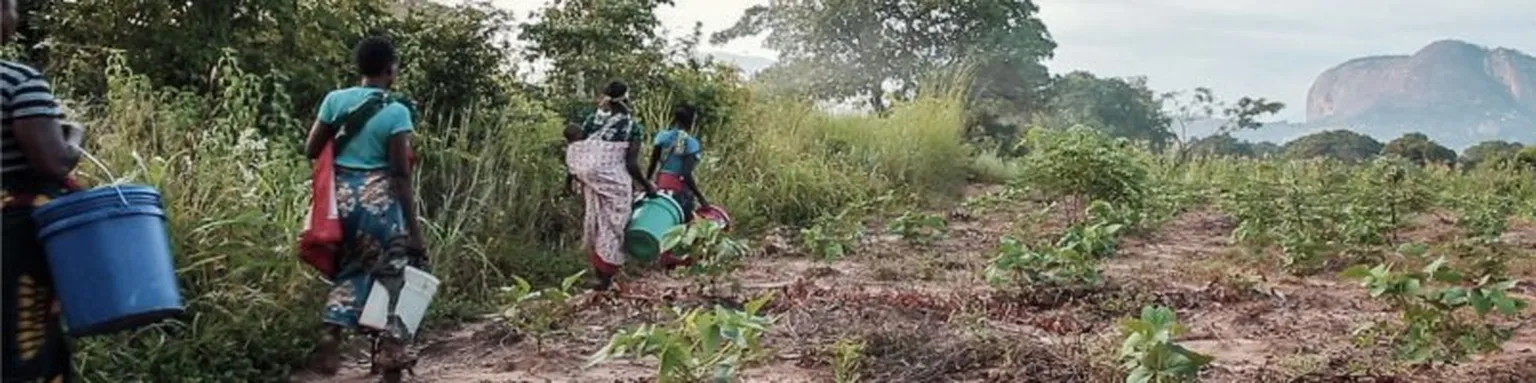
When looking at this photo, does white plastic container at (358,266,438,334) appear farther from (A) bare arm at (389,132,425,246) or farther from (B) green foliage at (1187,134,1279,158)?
(B) green foliage at (1187,134,1279,158)

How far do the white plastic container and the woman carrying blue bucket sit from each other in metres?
1.40

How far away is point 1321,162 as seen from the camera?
13242 millimetres

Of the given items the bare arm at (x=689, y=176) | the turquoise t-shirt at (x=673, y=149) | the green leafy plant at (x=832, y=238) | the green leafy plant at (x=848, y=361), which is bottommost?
the green leafy plant at (x=832, y=238)

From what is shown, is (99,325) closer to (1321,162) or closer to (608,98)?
(608,98)

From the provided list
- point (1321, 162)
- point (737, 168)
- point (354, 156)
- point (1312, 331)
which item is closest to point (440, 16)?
point (737, 168)

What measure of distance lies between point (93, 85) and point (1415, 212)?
343 inches

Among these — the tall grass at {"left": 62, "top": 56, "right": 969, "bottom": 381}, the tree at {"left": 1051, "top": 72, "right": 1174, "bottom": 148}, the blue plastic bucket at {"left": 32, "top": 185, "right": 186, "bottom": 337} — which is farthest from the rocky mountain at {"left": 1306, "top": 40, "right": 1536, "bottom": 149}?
the blue plastic bucket at {"left": 32, "top": 185, "right": 186, "bottom": 337}

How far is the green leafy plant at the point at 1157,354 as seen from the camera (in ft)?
9.94

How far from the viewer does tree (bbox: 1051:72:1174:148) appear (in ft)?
99.3

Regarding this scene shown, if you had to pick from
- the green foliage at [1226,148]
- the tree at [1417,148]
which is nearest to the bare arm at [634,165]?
the green foliage at [1226,148]

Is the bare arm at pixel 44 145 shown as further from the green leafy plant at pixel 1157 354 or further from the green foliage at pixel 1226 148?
the green foliage at pixel 1226 148

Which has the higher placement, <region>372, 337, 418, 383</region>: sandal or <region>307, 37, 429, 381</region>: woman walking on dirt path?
<region>307, 37, 429, 381</region>: woman walking on dirt path

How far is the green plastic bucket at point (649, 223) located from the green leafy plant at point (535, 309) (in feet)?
4.82

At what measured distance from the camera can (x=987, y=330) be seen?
432 cm
